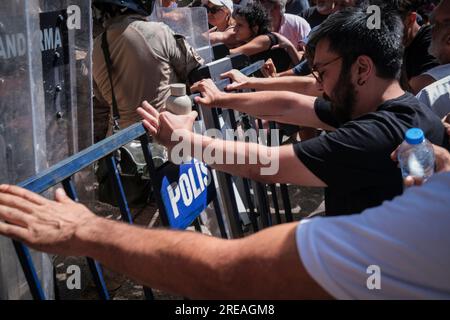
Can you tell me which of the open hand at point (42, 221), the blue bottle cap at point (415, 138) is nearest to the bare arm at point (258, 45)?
the blue bottle cap at point (415, 138)

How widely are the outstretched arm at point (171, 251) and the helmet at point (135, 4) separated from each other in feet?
7.18

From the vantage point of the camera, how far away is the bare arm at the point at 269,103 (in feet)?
9.38

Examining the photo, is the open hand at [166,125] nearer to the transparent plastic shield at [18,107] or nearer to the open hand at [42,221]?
the transparent plastic shield at [18,107]

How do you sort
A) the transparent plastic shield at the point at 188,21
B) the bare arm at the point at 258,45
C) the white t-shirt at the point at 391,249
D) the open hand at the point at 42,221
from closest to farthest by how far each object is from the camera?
the white t-shirt at the point at 391,249 → the open hand at the point at 42,221 → the transparent plastic shield at the point at 188,21 → the bare arm at the point at 258,45

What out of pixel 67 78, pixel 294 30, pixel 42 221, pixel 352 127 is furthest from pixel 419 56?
pixel 42 221

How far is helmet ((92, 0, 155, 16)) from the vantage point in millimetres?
3393

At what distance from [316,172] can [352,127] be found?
24 cm

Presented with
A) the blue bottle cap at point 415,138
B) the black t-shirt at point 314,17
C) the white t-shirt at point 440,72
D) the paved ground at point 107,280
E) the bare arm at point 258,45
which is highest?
the blue bottle cap at point 415,138

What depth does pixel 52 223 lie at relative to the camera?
142 centimetres

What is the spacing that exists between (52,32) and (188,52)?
3.12 ft

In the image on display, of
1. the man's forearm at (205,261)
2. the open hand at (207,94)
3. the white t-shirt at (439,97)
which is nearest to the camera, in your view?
the man's forearm at (205,261)

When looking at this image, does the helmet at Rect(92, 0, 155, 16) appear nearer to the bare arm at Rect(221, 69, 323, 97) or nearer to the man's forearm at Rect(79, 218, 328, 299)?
the bare arm at Rect(221, 69, 323, 97)
